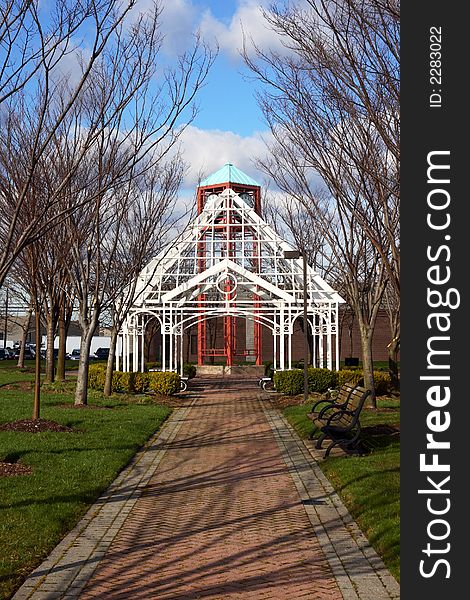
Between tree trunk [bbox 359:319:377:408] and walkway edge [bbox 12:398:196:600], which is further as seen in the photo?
tree trunk [bbox 359:319:377:408]

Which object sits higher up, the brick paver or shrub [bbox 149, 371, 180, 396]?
shrub [bbox 149, 371, 180, 396]

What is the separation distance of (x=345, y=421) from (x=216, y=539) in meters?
6.09

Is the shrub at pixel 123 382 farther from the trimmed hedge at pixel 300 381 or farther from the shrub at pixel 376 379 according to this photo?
the shrub at pixel 376 379

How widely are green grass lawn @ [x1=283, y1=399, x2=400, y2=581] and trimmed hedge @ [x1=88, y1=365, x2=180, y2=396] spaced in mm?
9390

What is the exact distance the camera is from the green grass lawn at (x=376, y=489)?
7.10 meters

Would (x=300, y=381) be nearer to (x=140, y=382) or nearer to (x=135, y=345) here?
(x=140, y=382)

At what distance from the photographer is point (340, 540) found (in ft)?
24.6

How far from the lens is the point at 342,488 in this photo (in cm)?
960

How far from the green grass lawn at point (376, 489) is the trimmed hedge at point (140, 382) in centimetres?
939

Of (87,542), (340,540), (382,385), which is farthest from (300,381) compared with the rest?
(87,542)

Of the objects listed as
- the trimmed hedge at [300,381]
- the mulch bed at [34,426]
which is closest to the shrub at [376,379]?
the trimmed hedge at [300,381]

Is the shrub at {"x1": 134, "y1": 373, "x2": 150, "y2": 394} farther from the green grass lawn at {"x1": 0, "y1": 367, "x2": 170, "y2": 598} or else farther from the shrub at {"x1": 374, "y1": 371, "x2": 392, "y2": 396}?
the shrub at {"x1": 374, "y1": 371, "x2": 392, "y2": 396}

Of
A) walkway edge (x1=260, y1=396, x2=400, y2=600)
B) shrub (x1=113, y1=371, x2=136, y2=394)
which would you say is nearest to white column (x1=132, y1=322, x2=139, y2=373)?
shrub (x1=113, y1=371, x2=136, y2=394)

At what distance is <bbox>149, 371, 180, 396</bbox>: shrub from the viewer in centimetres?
2345
